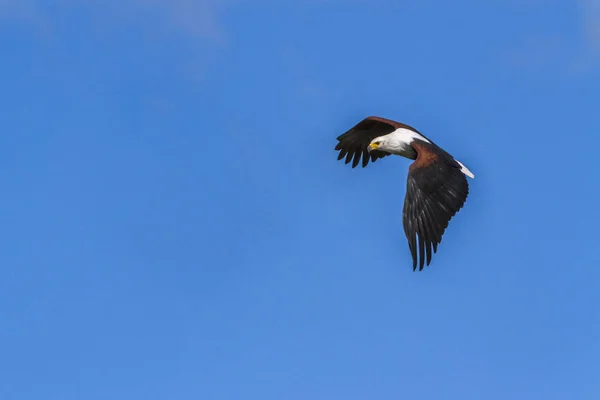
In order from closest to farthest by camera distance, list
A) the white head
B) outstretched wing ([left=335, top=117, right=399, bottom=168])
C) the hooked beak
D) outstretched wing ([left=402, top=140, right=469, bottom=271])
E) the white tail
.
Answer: outstretched wing ([left=402, top=140, right=469, bottom=271]), the white tail, the white head, the hooked beak, outstretched wing ([left=335, top=117, right=399, bottom=168])

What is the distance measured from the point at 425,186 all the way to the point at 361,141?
4.80 m

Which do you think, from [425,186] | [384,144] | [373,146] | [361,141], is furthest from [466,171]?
[361,141]

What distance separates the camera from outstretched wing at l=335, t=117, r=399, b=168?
845 inches

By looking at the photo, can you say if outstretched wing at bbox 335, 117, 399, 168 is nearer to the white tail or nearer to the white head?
the white head

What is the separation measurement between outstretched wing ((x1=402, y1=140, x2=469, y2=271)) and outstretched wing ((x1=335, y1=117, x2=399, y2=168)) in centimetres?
311

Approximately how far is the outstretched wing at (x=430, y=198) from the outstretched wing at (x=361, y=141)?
311 centimetres

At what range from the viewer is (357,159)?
72.4 feet

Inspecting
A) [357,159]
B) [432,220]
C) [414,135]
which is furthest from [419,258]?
[357,159]

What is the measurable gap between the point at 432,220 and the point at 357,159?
17.9 ft

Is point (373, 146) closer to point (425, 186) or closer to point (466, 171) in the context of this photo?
point (466, 171)

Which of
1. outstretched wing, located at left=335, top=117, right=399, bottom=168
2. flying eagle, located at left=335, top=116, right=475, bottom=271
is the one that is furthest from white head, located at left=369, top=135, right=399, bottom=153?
outstretched wing, located at left=335, top=117, right=399, bottom=168

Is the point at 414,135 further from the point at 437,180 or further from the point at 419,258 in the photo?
the point at 419,258

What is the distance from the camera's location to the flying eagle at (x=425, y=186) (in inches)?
655

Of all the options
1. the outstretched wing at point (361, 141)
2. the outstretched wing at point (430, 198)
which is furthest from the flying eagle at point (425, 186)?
the outstretched wing at point (361, 141)
